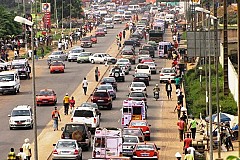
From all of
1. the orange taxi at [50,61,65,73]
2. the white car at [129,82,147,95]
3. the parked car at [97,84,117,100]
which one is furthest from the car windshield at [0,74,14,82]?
the orange taxi at [50,61,65,73]

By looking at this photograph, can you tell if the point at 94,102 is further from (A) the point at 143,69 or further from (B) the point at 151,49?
(B) the point at 151,49

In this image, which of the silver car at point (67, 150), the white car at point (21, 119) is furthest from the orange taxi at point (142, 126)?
the silver car at point (67, 150)

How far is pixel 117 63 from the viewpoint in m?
91.2

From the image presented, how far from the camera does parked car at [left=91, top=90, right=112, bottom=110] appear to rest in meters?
65.6

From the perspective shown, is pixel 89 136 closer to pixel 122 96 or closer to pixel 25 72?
pixel 122 96

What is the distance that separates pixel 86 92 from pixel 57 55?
2666cm

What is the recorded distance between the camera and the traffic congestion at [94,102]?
46.3 metres

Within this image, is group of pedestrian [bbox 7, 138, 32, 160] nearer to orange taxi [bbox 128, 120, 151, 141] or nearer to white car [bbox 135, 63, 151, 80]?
orange taxi [bbox 128, 120, 151, 141]

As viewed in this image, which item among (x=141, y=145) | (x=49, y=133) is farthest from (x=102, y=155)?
(x=49, y=133)

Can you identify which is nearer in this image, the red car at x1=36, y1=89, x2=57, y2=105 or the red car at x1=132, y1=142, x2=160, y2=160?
the red car at x1=132, y1=142, x2=160, y2=160

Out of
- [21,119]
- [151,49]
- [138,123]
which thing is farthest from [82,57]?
[138,123]

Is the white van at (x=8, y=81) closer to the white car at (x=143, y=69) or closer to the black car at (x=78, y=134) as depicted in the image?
the white car at (x=143, y=69)

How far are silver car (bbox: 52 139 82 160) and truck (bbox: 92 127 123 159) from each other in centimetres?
80

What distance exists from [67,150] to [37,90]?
31.8 metres
